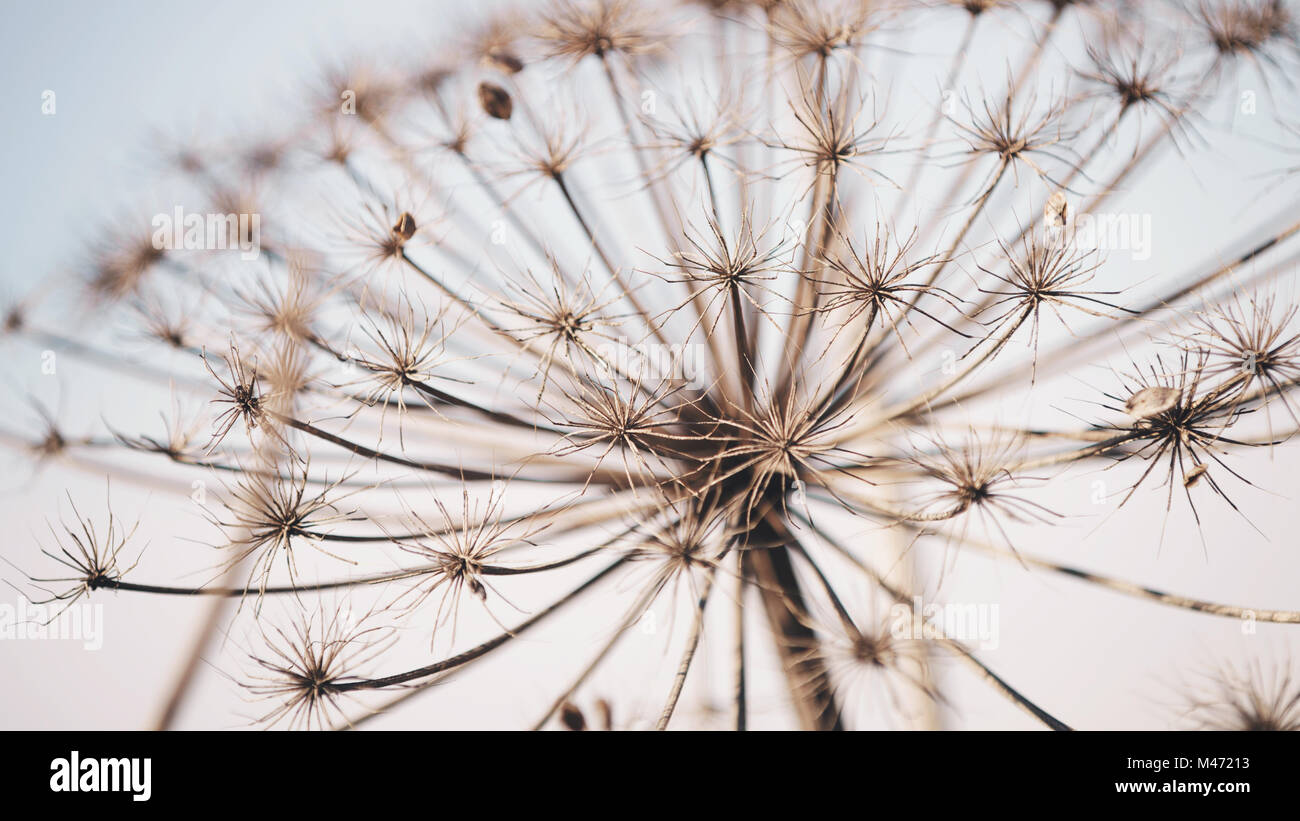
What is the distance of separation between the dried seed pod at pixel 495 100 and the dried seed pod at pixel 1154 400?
110 inches

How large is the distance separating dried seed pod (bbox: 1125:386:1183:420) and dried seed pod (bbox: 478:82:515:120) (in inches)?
110

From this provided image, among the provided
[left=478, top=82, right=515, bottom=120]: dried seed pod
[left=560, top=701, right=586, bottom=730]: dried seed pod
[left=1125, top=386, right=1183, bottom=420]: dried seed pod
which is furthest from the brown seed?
[left=1125, top=386, right=1183, bottom=420]: dried seed pod

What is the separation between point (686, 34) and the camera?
3.29 m

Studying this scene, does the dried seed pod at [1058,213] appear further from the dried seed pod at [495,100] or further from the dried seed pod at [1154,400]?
the dried seed pod at [495,100]

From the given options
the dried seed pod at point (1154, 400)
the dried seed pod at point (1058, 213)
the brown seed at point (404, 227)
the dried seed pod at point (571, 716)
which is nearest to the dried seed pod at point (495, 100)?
the brown seed at point (404, 227)

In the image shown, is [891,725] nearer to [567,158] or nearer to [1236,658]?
[1236,658]

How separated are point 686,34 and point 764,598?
2832mm

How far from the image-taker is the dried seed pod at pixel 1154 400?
6.86 ft

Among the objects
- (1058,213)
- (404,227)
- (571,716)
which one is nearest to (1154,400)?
(1058,213)

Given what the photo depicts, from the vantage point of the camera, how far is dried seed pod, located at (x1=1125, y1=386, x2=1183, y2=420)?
209cm

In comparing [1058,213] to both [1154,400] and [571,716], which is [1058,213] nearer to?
[1154,400]

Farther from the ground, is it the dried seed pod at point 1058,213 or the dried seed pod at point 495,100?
the dried seed pod at point 495,100

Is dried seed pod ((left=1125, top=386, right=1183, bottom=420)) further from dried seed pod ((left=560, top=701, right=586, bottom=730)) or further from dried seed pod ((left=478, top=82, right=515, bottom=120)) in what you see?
dried seed pod ((left=478, top=82, right=515, bottom=120))
